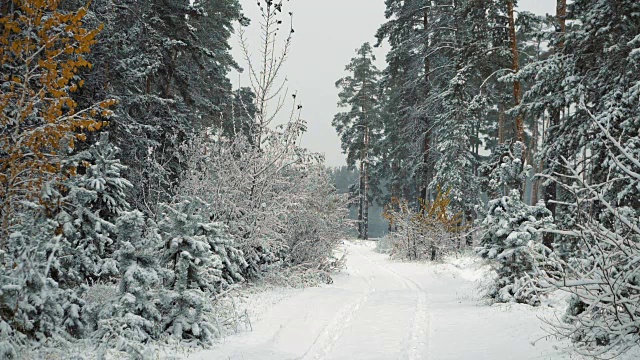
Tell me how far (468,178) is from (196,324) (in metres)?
21.0

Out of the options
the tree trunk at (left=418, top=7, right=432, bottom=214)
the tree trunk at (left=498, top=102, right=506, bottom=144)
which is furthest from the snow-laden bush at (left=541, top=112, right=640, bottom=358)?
the tree trunk at (left=418, top=7, right=432, bottom=214)

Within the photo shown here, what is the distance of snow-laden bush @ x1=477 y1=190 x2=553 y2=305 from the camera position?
1008 centimetres

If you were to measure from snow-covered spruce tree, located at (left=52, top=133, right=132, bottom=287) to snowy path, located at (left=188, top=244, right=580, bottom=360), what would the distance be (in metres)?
2.29

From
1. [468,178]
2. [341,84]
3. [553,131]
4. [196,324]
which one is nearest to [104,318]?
[196,324]

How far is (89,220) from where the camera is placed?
765 centimetres

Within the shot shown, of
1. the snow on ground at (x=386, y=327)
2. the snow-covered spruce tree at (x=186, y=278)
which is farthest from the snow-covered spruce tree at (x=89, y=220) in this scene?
the snow on ground at (x=386, y=327)

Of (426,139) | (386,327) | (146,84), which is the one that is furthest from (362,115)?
(386,327)

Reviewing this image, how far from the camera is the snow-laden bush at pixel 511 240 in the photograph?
1008 cm

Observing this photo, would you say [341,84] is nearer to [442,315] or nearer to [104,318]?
[442,315]

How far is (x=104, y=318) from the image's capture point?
20.9ft

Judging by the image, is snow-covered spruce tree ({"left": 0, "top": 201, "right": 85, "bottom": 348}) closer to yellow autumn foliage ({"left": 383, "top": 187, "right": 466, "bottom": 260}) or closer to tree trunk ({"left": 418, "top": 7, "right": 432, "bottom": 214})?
yellow autumn foliage ({"left": 383, "top": 187, "right": 466, "bottom": 260})

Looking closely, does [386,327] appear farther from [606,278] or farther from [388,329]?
[606,278]

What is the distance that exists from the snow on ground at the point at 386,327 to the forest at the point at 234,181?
0.56 metres

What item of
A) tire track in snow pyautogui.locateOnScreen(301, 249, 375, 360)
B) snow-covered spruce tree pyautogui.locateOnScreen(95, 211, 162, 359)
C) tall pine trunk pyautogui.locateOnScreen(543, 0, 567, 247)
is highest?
tall pine trunk pyautogui.locateOnScreen(543, 0, 567, 247)
